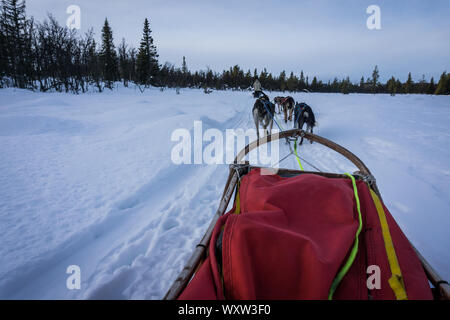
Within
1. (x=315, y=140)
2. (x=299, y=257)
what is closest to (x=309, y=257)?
(x=299, y=257)

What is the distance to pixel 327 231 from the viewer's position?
1.07 metres

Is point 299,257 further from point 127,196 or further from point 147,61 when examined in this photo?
point 147,61

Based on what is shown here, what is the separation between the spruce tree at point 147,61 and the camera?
30812 millimetres

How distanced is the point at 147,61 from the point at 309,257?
36.7 m

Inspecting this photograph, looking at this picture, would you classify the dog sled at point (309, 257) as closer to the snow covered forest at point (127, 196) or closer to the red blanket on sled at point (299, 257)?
the red blanket on sled at point (299, 257)

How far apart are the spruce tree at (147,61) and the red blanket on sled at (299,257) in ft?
111

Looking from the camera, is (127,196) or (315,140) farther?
(127,196)

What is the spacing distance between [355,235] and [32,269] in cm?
252

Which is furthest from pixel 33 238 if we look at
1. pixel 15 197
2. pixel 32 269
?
pixel 15 197

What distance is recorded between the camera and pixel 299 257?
0.88m

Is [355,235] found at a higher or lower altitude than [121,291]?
higher

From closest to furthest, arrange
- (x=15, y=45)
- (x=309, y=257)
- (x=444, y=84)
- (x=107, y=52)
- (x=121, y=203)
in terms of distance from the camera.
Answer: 1. (x=309, y=257)
2. (x=121, y=203)
3. (x=15, y=45)
4. (x=107, y=52)
5. (x=444, y=84)

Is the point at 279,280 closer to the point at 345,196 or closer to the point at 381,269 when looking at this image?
the point at 381,269

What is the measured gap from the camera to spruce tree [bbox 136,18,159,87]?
30.8 m
